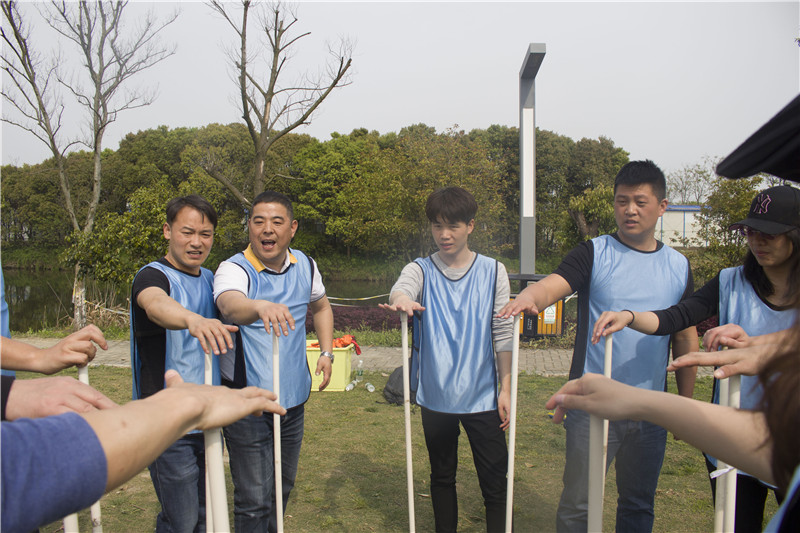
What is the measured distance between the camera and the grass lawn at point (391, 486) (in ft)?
11.7

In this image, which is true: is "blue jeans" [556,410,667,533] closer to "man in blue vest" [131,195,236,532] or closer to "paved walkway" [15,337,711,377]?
"man in blue vest" [131,195,236,532]

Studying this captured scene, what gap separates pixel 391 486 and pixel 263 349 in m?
1.94

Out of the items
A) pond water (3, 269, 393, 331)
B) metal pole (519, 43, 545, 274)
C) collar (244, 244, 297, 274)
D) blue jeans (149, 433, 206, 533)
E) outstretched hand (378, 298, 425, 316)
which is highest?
metal pole (519, 43, 545, 274)

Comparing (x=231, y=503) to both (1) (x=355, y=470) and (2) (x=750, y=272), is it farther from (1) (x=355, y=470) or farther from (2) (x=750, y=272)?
(2) (x=750, y=272)

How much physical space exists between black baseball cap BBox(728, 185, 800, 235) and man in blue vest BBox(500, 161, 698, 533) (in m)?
0.46

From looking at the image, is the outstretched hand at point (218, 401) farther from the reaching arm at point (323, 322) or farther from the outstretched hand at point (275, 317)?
the reaching arm at point (323, 322)

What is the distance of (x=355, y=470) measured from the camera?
4.43 meters

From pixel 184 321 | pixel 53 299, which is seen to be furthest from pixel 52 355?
pixel 53 299

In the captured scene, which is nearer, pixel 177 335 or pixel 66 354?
pixel 66 354

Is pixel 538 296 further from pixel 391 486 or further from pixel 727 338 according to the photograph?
pixel 391 486

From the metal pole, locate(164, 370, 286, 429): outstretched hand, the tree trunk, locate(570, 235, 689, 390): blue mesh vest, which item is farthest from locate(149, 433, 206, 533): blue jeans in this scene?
the tree trunk

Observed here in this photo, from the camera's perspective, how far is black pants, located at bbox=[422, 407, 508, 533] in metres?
2.80

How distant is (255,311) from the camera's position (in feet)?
7.72

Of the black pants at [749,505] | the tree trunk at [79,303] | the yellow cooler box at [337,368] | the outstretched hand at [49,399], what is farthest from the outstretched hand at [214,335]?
the tree trunk at [79,303]
